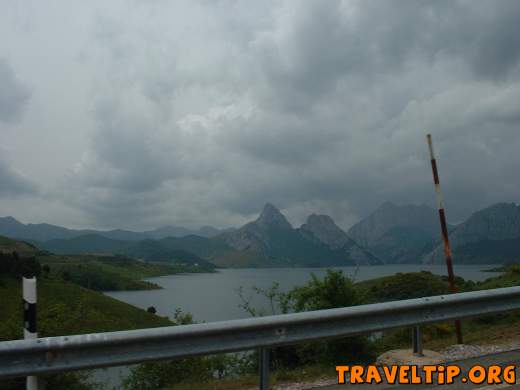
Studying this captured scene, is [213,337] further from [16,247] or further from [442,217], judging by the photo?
[16,247]

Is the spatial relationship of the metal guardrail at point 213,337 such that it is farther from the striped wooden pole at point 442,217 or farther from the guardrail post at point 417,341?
the striped wooden pole at point 442,217

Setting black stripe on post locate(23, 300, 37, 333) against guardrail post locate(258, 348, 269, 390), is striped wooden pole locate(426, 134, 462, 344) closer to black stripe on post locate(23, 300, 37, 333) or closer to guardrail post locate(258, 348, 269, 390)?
guardrail post locate(258, 348, 269, 390)

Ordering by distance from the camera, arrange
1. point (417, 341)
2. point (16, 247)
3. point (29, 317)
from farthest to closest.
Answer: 1. point (16, 247)
2. point (417, 341)
3. point (29, 317)

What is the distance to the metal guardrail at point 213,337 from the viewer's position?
4.21m

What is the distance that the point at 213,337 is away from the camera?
15.8 ft

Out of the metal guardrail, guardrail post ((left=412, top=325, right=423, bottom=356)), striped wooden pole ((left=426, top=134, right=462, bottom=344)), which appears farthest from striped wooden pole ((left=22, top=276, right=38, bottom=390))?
striped wooden pole ((left=426, top=134, right=462, bottom=344))

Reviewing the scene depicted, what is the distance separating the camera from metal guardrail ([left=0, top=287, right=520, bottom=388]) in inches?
166

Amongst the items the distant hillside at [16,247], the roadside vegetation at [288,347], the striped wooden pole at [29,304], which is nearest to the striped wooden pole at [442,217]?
the roadside vegetation at [288,347]

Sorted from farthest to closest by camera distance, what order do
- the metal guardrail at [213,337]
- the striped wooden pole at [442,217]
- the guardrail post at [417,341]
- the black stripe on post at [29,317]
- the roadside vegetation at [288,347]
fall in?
the striped wooden pole at [442,217] → the roadside vegetation at [288,347] → the guardrail post at [417,341] → the black stripe on post at [29,317] → the metal guardrail at [213,337]

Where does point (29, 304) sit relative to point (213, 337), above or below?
above

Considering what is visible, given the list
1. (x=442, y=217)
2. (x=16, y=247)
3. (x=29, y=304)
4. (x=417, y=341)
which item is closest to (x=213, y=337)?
(x=29, y=304)

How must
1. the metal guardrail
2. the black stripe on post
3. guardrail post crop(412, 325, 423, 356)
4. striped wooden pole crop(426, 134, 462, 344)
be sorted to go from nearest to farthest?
the metal guardrail
the black stripe on post
guardrail post crop(412, 325, 423, 356)
striped wooden pole crop(426, 134, 462, 344)

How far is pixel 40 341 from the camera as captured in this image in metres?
4.18

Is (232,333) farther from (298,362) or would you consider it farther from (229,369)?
(229,369)
